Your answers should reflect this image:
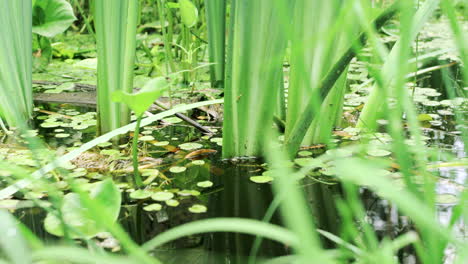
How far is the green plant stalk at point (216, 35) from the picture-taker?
1429 millimetres

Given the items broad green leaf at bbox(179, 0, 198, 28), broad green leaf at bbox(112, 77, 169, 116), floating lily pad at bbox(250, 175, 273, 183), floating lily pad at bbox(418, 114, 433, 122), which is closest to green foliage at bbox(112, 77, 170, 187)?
broad green leaf at bbox(112, 77, 169, 116)

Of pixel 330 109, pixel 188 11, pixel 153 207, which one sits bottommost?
pixel 153 207

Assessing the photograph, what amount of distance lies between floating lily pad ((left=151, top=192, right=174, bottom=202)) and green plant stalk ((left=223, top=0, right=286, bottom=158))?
205 mm

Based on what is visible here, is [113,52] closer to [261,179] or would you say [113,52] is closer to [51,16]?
[261,179]

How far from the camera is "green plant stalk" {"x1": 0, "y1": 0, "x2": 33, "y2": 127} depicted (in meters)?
1.23

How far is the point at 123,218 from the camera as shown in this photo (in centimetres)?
82

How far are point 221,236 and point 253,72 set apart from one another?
38 cm

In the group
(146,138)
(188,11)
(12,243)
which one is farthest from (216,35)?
(12,243)

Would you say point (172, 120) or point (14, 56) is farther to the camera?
point (172, 120)

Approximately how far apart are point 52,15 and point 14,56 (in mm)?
662

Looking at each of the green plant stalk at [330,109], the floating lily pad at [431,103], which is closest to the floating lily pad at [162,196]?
the green plant stalk at [330,109]

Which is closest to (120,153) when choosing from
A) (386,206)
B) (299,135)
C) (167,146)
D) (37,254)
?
(167,146)

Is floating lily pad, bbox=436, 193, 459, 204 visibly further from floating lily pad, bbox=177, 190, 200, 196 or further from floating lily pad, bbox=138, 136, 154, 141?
floating lily pad, bbox=138, 136, 154, 141

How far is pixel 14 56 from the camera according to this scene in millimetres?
1272
